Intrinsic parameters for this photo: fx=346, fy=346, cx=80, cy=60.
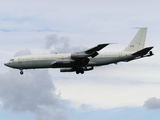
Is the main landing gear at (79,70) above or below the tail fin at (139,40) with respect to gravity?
below

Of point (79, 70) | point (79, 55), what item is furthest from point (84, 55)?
point (79, 70)

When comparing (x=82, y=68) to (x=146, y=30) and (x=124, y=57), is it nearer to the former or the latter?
(x=124, y=57)

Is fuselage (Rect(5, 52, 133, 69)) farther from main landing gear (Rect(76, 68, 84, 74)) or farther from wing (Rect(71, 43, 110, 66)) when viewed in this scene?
main landing gear (Rect(76, 68, 84, 74))

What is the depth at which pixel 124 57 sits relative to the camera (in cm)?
6406

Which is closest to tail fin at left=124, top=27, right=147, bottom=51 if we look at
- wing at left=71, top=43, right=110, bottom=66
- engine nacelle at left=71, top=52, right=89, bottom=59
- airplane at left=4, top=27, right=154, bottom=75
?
airplane at left=4, top=27, right=154, bottom=75

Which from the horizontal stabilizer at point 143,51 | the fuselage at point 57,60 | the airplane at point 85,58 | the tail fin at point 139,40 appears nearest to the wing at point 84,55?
the airplane at point 85,58

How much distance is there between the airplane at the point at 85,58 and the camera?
206 ft

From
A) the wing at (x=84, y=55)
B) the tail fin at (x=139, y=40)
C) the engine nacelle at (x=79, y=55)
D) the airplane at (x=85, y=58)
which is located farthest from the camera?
the tail fin at (x=139, y=40)

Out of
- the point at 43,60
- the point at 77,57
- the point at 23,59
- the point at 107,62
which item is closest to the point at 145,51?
the point at 107,62

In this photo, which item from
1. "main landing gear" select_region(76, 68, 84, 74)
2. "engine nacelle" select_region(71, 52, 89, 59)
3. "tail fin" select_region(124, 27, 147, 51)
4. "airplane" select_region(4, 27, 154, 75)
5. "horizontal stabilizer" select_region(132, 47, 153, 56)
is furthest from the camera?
"main landing gear" select_region(76, 68, 84, 74)

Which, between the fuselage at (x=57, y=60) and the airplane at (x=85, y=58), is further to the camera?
the fuselage at (x=57, y=60)

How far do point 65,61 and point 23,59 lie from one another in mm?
8791

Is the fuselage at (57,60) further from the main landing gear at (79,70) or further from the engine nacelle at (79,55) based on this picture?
the main landing gear at (79,70)

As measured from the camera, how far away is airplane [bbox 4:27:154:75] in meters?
62.8
